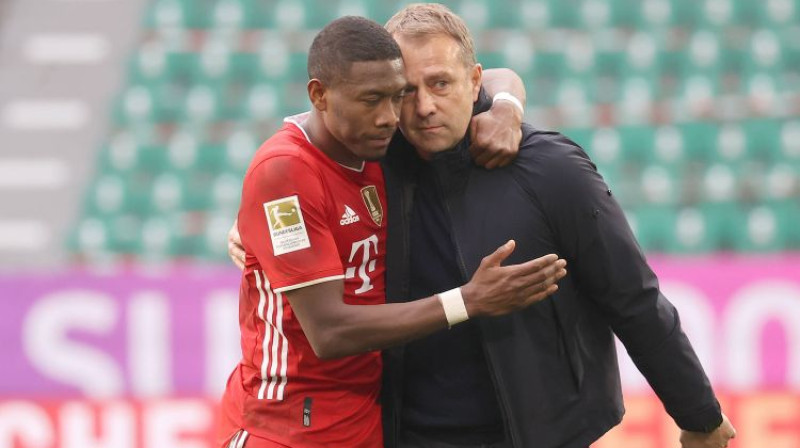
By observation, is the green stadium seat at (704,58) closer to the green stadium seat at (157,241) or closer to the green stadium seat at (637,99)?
the green stadium seat at (637,99)

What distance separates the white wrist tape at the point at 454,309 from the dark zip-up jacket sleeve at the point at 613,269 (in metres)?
0.35

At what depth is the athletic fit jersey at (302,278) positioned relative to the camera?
3.09 meters

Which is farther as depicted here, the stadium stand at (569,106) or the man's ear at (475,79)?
the stadium stand at (569,106)

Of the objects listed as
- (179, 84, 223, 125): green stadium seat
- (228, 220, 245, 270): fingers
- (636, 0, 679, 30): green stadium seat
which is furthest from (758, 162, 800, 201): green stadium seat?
(228, 220, 245, 270): fingers

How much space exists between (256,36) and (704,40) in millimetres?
3742

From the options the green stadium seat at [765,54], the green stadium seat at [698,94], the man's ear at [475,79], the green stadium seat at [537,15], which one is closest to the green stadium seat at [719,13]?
the green stadium seat at [765,54]

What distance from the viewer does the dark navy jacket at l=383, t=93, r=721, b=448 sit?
3.19 metres

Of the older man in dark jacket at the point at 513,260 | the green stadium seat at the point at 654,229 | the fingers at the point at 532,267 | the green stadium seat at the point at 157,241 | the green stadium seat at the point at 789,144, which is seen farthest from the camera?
the green stadium seat at the point at 789,144

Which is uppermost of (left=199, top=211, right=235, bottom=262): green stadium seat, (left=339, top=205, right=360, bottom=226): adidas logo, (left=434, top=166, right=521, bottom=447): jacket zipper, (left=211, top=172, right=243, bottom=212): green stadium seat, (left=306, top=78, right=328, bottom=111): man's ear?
(left=306, top=78, right=328, bottom=111): man's ear

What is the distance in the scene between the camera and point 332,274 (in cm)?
308

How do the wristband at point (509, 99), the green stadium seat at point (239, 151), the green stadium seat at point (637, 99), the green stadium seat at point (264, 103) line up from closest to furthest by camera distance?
1. the wristband at point (509, 99)
2. the green stadium seat at point (637, 99)
3. the green stadium seat at point (239, 151)
4. the green stadium seat at point (264, 103)

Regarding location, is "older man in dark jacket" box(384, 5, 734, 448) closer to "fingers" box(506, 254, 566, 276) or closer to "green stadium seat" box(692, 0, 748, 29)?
"fingers" box(506, 254, 566, 276)

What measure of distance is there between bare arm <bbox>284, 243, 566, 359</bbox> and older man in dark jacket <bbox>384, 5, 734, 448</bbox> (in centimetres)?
20

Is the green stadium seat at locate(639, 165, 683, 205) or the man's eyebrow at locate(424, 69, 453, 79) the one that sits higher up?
the man's eyebrow at locate(424, 69, 453, 79)
